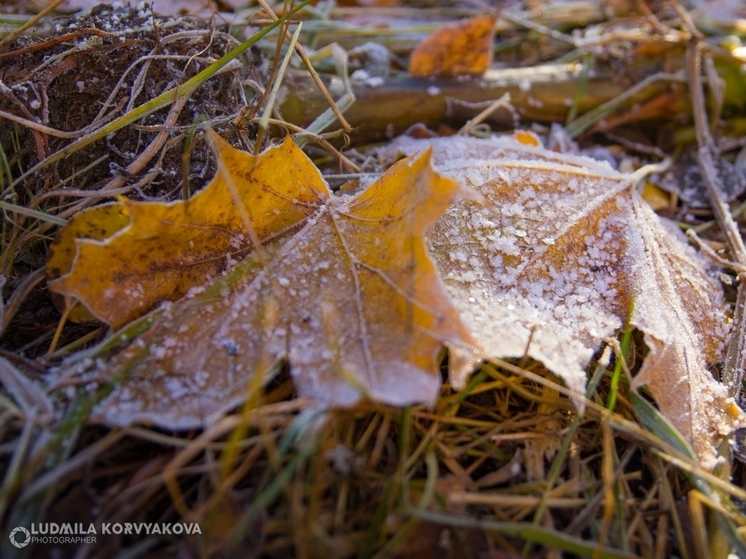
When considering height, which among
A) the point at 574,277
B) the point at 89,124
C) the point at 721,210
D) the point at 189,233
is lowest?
the point at 721,210

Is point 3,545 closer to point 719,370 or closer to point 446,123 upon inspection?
point 719,370

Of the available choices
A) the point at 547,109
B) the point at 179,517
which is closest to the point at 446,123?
the point at 547,109

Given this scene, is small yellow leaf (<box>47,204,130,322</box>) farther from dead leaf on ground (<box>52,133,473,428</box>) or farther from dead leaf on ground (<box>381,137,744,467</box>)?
dead leaf on ground (<box>381,137,744,467</box>)

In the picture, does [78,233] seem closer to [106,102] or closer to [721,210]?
[106,102]

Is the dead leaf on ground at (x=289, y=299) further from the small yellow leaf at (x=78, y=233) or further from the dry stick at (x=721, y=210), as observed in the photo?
the dry stick at (x=721, y=210)

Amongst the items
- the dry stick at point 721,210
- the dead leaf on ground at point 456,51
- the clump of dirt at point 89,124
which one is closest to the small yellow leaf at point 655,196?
the dry stick at point 721,210

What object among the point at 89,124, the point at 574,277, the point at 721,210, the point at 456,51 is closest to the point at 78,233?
the point at 89,124

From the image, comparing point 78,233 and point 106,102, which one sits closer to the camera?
point 78,233
